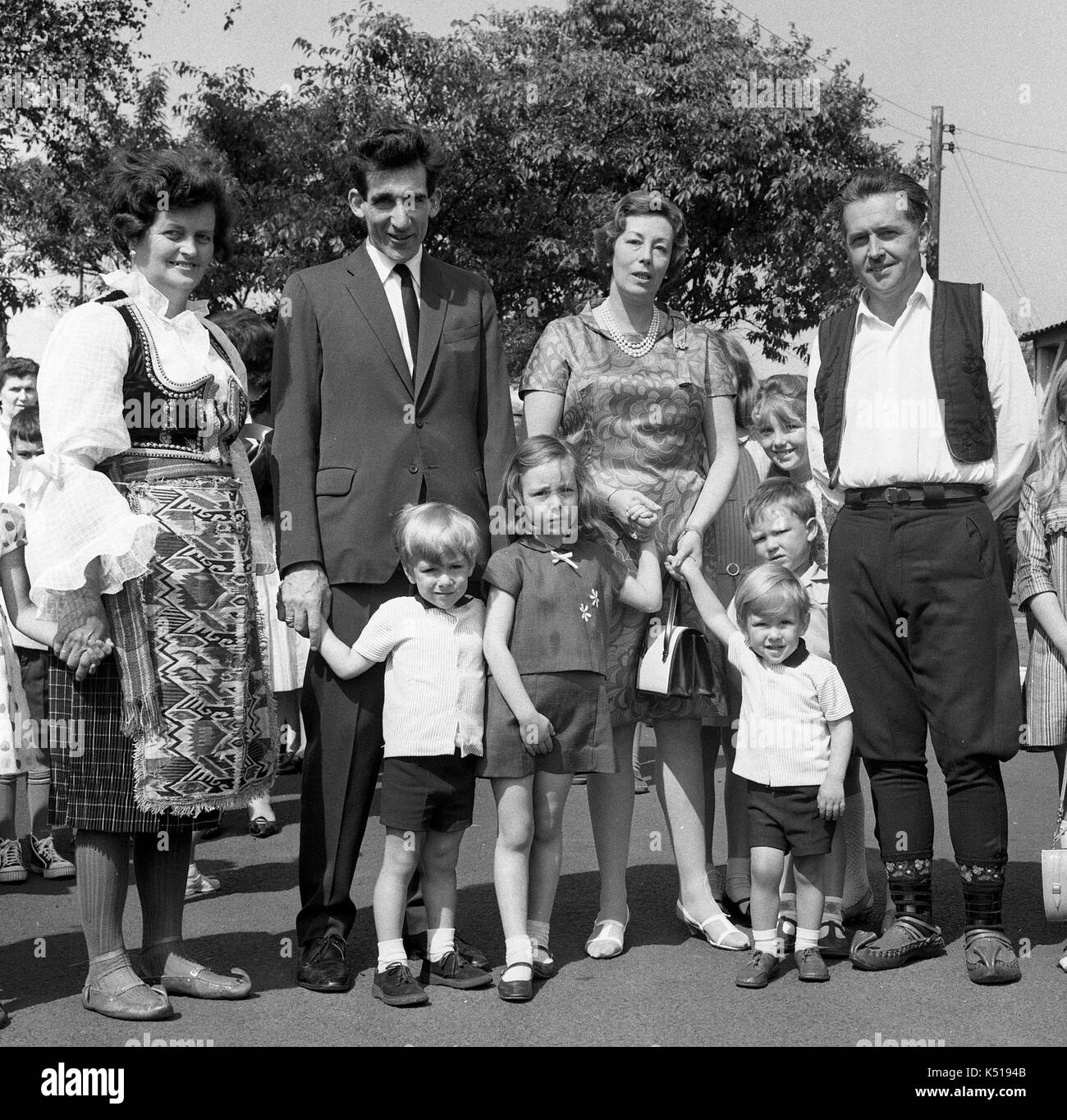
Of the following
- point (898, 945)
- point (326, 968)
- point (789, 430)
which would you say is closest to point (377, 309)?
point (789, 430)

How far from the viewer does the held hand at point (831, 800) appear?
4082 mm

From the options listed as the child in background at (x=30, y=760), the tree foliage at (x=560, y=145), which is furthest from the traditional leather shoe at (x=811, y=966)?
the tree foliage at (x=560, y=145)

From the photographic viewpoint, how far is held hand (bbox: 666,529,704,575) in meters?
4.37

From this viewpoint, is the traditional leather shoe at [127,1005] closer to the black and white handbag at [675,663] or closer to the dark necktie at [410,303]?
the black and white handbag at [675,663]

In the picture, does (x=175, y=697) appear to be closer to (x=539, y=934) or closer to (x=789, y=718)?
(x=539, y=934)

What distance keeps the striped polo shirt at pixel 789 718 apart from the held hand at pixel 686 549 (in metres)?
0.35

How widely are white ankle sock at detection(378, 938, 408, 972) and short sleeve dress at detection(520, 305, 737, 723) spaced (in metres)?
0.98

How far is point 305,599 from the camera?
13.2ft

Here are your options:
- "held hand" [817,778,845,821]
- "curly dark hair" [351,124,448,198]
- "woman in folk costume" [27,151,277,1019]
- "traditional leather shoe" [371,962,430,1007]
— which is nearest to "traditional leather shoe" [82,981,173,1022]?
"woman in folk costume" [27,151,277,1019]

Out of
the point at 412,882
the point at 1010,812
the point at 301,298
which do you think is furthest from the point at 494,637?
the point at 1010,812

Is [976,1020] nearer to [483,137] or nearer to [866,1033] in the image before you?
[866,1033]

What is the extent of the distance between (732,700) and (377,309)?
→ 1.69 m

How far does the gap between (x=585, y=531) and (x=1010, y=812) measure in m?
3.14

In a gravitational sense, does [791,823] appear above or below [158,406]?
below
